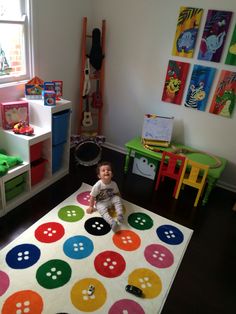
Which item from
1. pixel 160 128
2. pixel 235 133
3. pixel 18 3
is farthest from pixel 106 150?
pixel 18 3

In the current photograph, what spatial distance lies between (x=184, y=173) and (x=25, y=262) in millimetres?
1622

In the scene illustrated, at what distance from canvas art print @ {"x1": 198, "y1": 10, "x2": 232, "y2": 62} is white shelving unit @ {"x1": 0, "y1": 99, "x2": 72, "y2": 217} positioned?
146 cm

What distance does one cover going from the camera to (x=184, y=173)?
262 cm

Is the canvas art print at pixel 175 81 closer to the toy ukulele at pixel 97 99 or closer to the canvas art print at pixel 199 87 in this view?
the canvas art print at pixel 199 87

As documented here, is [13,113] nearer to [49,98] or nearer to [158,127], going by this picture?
[49,98]

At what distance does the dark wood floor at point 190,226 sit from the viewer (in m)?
1.74

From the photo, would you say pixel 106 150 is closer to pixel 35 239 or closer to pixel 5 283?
pixel 35 239

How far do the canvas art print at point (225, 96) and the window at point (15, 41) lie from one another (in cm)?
190

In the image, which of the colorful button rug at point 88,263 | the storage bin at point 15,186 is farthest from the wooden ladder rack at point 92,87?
the colorful button rug at point 88,263

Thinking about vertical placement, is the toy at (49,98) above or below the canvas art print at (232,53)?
below

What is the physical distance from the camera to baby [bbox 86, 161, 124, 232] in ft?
7.51

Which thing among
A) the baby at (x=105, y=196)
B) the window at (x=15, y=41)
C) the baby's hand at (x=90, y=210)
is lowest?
the baby's hand at (x=90, y=210)

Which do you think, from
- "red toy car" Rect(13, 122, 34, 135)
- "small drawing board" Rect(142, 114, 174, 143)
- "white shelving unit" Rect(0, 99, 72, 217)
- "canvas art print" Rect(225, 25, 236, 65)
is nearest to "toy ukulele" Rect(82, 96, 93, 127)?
"white shelving unit" Rect(0, 99, 72, 217)

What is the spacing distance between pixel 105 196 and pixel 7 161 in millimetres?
892
